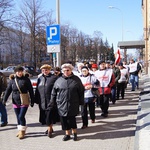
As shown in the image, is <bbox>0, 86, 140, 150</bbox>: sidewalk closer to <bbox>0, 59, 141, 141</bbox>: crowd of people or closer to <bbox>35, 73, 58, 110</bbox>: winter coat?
<bbox>0, 59, 141, 141</bbox>: crowd of people

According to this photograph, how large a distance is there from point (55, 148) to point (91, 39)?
70.0 meters

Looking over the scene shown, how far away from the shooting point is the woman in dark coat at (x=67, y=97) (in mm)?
6270

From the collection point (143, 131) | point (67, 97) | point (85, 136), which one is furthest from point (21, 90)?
point (143, 131)

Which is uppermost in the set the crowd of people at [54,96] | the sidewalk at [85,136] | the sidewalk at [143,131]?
the crowd of people at [54,96]

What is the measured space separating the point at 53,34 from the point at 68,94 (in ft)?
16.4

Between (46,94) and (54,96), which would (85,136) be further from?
(46,94)

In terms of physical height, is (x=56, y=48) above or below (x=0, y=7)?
below

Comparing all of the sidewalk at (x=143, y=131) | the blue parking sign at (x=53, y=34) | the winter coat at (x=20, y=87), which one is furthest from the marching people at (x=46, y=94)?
the blue parking sign at (x=53, y=34)

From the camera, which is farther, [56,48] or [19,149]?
[56,48]

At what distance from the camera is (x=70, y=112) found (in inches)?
247

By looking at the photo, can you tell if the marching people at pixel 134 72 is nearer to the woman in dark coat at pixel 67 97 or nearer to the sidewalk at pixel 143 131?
the sidewalk at pixel 143 131

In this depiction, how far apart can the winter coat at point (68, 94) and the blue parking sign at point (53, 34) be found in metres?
4.58

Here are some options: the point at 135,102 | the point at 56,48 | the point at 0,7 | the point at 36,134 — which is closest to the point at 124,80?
the point at 135,102

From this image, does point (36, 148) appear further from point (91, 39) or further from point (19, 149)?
point (91, 39)
